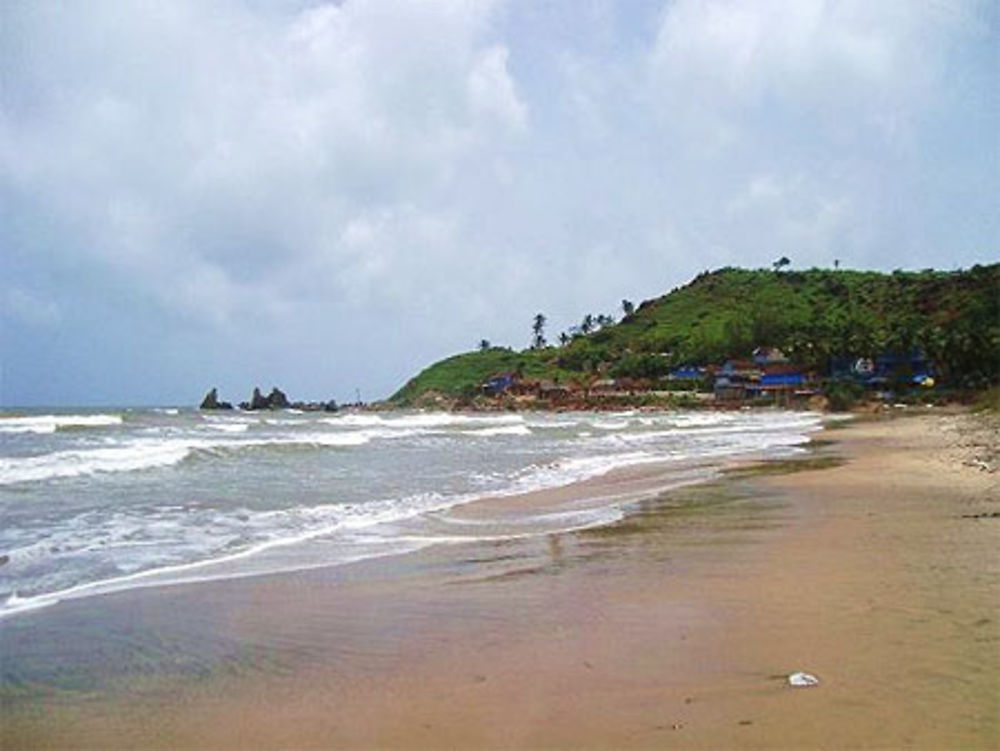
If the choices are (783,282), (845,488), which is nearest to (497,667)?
(845,488)

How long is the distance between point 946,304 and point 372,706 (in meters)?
106

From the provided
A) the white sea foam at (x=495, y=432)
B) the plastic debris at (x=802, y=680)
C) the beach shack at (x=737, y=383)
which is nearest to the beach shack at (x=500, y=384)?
the beach shack at (x=737, y=383)

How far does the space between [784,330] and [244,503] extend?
109175 millimetres

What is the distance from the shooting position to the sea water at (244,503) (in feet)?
27.4

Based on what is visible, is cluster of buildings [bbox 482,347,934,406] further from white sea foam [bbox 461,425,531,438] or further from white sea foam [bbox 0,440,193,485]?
white sea foam [bbox 0,440,193,485]

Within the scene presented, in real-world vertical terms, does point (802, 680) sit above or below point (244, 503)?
below

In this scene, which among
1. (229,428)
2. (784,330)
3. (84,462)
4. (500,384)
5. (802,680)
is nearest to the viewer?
(802,680)

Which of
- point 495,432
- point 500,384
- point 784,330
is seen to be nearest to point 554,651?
point 495,432

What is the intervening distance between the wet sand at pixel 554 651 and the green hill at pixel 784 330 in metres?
65.7

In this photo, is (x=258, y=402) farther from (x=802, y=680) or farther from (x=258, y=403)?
(x=802, y=680)

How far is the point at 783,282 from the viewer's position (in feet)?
492

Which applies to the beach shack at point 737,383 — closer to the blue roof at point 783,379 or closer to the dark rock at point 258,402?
Answer: the blue roof at point 783,379

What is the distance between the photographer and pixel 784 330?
11350cm

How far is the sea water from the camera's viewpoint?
8.36 meters
